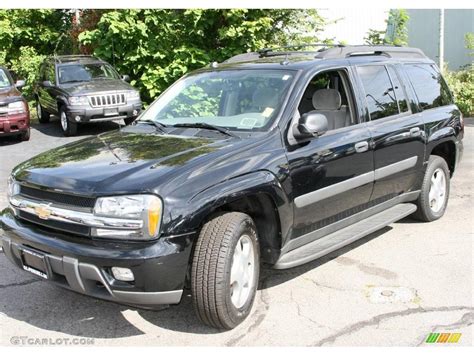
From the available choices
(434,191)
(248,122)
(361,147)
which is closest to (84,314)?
(248,122)

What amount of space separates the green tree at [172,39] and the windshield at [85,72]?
0.78 m

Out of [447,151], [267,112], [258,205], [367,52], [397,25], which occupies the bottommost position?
[447,151]

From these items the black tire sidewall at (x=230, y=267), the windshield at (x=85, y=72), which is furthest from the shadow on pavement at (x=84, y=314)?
the windshield at (x=85, y=72)

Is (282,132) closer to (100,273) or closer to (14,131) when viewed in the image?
(100,273)

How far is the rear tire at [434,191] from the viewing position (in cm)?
584

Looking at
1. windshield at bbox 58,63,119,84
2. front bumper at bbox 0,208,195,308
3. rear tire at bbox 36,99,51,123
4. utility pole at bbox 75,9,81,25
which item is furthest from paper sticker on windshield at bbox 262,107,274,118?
utility pole at bbox 75,9,81,25

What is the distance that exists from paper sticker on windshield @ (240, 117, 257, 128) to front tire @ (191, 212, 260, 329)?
83 centimetres

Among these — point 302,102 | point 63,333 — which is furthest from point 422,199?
point 63,333

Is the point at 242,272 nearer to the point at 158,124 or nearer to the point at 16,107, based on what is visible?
the point at 158,124

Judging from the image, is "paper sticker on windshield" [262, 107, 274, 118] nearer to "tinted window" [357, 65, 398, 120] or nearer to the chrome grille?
"tinted window" [357, 65, 398, 120]

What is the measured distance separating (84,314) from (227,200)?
55.8 inches

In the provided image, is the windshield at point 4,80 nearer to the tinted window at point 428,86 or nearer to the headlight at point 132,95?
the headlight at point 132,95

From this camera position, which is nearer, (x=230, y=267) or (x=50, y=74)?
(x=230, y=267)

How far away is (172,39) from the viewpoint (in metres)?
14.4
